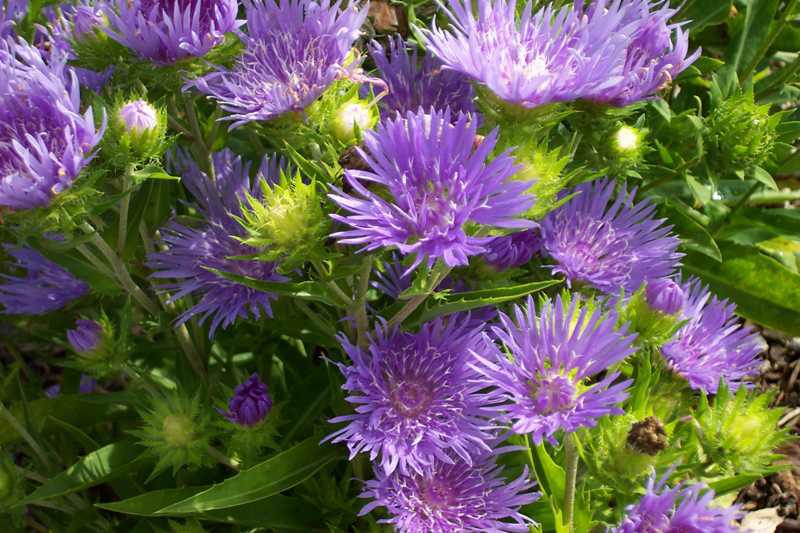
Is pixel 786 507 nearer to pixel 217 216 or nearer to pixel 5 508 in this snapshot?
pixel 217 216

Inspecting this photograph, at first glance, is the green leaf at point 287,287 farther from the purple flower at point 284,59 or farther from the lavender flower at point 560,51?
the lavender flower at point 560,51

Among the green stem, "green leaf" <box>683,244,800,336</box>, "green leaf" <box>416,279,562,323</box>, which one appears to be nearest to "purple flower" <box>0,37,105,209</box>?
"green leaf" <box>416,279,562,323</box>

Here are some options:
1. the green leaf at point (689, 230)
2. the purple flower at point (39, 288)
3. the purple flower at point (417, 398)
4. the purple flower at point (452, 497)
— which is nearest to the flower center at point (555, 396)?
the purple flower at point (417, 398)

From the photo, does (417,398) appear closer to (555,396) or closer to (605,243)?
(555,396)

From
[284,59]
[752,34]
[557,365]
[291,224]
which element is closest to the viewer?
[291,224]

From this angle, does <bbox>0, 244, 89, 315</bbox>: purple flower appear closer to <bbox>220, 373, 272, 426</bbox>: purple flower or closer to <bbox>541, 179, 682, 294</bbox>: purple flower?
<bbox>220, 373, 272, 426</bbox>: purple flower

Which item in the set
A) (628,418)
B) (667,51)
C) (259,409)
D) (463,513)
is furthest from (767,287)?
(259,409)

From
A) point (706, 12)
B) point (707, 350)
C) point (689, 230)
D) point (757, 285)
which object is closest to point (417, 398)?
point (707, 350)
